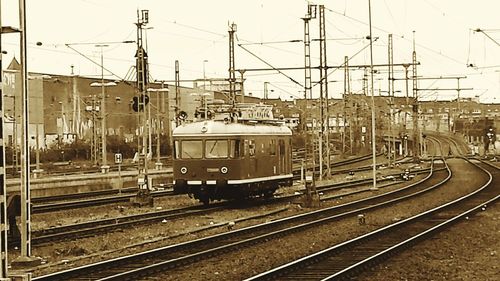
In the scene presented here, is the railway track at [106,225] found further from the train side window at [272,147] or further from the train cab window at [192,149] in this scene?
the train side window at [272,147]

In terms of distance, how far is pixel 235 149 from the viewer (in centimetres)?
2978

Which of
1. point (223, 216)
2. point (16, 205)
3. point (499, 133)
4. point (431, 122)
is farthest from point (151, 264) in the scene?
point (431, 122)

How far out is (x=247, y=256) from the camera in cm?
1744

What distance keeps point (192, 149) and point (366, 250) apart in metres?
13.4

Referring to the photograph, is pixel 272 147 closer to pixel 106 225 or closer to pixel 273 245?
pixel 106 225

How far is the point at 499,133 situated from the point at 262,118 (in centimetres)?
11304

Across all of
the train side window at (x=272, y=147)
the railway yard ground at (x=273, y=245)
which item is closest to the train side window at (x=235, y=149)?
the railway yard ground at (x=273, y=245)

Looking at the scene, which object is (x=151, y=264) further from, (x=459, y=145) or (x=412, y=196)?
Result: (x=459, y=145)

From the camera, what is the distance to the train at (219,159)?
29688 millimetres

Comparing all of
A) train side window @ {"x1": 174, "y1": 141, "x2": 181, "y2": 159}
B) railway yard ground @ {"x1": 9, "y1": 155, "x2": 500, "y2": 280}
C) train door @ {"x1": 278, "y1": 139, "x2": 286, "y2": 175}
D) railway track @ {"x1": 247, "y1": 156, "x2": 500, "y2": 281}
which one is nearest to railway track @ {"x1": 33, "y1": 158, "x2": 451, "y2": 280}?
railway yard ground @ {"x1": 9, "y1": 155, "x2": 500, "y2": 280}

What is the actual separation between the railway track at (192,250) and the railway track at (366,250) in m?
2.36

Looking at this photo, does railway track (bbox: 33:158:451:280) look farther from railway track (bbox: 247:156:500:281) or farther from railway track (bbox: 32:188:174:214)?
railway track (bbox: 32:188:174:214)

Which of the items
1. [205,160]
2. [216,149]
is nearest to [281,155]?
[216,149]

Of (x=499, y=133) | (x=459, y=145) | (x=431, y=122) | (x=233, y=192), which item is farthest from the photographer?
(x=431, y=122)
